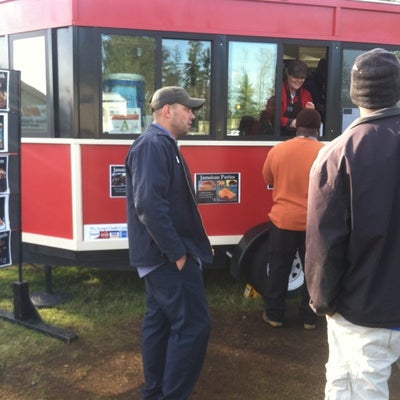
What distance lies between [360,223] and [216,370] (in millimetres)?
1906

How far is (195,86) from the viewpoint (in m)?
4.07

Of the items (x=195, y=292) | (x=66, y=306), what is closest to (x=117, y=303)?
(x=66, y=306)

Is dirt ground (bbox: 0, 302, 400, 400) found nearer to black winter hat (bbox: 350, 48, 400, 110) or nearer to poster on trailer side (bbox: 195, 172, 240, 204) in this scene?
poster on trailer side (bbox: 195, 172, 240, 204)

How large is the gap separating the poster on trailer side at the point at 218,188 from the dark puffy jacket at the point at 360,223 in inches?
89.0

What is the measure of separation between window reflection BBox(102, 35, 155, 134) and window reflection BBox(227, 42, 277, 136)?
688 mm

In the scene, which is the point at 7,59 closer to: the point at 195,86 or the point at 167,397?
the point at 195,86

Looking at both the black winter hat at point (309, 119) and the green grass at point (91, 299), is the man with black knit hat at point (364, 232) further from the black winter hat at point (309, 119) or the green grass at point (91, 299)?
the green grass at point (91, 299)

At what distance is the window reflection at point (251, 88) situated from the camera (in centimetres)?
412

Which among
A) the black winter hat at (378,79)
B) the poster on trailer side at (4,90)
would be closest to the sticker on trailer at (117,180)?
the poster on trailer side at (4,90)

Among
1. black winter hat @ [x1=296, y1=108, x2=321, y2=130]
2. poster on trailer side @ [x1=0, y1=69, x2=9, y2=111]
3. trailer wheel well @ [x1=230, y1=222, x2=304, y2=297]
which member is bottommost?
trailer wheel well @ [x1=230, y1=222, x2=304, y2=297]

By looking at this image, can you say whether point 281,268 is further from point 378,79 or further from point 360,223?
point 378,79

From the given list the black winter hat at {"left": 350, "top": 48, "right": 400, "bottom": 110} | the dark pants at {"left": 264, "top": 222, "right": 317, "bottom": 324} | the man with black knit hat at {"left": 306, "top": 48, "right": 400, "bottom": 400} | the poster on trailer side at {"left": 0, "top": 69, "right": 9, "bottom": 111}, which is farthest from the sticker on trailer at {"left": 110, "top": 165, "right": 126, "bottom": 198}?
the black winter hat at {"left": 350, "top": 48, "right": 400, "bottom": 110}

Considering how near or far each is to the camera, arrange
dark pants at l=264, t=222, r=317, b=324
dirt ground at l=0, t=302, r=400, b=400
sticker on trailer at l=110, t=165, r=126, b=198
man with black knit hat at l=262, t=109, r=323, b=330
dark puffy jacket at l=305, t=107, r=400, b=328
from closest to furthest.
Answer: dark puffy jacket at l=305, t=107, r=400, b=328 → dirt ground at l=0, t=302, r=400, b=400 → man with black knit hat at l=262, t=109, r=323, b=330 → dark pants at l=264, t=222, r=317, b=324 → sticker on trailer at l=110, t=165, r=126, b=198

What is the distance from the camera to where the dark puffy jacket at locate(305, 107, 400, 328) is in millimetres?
1710
